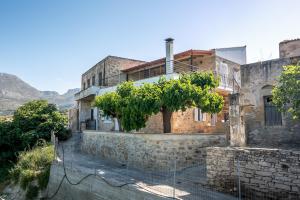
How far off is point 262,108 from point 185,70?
7447 mm

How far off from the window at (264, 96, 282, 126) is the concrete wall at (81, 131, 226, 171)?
253cm

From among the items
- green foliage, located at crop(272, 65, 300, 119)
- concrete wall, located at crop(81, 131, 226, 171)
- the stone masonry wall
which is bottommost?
concrete wall, located at crop(81, 131, 226, 171)

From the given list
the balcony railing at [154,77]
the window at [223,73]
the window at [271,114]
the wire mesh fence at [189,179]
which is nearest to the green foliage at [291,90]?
the wire mesh fence at [189,179]

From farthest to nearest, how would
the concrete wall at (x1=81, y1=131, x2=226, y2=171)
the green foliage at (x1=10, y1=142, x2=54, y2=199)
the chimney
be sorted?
the chimney
the green foliage at (x1=10, y1=142, x2=54, y2=199)
the concrete wall at (x1=81, y1=131, x2=226, y2=171)

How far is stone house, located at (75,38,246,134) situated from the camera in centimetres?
1881

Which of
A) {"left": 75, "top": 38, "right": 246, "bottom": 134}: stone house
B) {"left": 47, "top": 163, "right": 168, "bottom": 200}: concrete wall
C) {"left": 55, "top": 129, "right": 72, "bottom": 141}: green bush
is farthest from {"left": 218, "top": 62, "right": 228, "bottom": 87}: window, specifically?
{"left": 55, "top": 129, "right": 72, "bottom": 141}: green bush

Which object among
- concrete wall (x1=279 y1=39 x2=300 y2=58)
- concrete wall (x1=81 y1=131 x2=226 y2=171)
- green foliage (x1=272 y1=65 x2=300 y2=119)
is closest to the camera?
green foliage (x1=272 y1=65 x2=300 y2=119)

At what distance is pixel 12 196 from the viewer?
18094 millimetres

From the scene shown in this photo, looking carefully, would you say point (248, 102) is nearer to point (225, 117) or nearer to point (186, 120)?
point (186, 120)

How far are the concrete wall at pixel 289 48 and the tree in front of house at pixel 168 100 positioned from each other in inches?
174

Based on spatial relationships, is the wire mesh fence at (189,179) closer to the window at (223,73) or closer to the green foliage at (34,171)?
the green foliage at (34,171)

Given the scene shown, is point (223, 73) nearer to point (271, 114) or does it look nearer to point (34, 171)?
point (271, 114)

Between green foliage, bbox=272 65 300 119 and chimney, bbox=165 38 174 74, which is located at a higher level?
chimney, bbox=165 38 174 74

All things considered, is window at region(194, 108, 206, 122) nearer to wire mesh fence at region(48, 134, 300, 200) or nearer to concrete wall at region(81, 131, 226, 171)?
concrete wall at region(81, 131, 226, 171)
